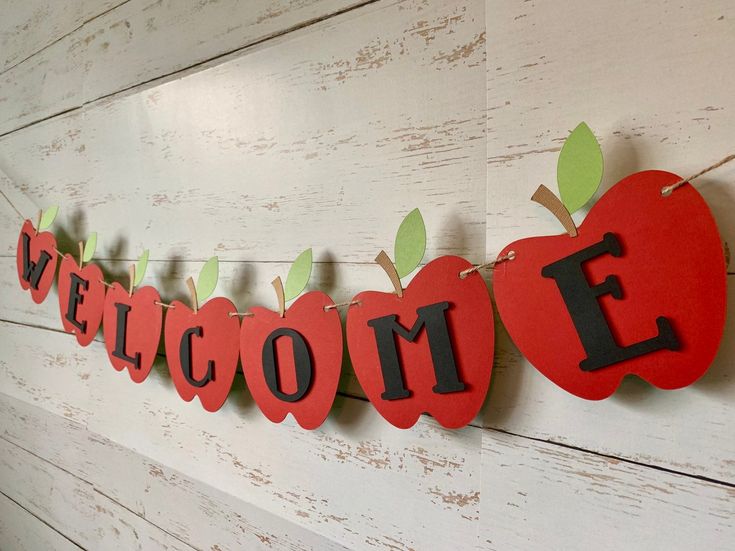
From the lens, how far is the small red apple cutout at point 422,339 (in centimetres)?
50

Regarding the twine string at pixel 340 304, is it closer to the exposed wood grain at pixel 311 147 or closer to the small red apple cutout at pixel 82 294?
the exposed wood grain at pixel 311 147

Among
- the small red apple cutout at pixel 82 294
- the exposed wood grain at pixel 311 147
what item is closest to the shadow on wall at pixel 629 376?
the exposed wood grain at pixel 311 147

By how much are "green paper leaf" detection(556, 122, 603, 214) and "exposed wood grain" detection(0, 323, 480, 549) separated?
257 millimetres

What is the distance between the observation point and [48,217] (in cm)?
104

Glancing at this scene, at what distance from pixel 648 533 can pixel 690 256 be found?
24 centimetres

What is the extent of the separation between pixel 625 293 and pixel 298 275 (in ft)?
1.25

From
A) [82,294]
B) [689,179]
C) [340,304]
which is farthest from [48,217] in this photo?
[689,179]

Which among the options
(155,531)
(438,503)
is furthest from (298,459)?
(155,531)

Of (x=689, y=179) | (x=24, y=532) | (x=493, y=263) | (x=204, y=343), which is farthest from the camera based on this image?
(x=24, y=532)

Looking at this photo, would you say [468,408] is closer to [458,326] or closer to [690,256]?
[458,326]

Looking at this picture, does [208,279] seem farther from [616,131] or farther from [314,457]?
[616,131]

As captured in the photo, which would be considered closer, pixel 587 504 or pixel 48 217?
pixel 587 504

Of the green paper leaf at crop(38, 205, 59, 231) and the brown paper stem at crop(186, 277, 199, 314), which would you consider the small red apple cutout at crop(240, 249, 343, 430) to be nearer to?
the brown paper stem at crop(186, 277, 199, 314)

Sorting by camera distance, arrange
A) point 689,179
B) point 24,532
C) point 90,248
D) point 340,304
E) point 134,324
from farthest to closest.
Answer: point 24,532 → point 90,248 → point 134,324 → point 340,304 → point 689,179
